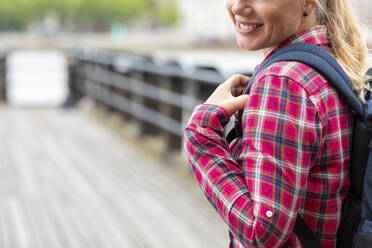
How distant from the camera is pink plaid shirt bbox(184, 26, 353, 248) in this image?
1.23 metres

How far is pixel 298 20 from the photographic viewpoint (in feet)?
4.44

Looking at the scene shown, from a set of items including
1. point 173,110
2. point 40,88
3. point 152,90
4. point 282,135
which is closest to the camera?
point 282,135

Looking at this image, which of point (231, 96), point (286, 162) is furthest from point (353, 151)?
point (231, 96)

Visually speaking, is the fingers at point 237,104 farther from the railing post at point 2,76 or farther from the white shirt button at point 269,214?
the railing post at point 2,76

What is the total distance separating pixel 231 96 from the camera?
1417 mm

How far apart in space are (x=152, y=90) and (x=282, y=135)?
623 cm

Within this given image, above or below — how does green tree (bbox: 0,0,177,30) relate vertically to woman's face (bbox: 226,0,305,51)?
below

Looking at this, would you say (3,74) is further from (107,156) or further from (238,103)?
(238,103)

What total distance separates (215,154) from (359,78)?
33 cm

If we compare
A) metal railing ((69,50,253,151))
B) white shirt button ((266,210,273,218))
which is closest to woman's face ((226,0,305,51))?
white shirt button ((266,210,273,218))

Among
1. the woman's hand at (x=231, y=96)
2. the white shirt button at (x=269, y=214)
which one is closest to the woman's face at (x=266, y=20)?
the woman's hand at (x=231, y=96)

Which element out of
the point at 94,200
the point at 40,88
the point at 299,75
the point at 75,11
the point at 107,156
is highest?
the point at 299,75

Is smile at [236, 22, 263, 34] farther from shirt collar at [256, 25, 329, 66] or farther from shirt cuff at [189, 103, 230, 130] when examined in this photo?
shirt cuff at [189, 103, 230, 130]

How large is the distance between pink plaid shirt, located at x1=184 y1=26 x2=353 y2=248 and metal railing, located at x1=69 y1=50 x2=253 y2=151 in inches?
144
